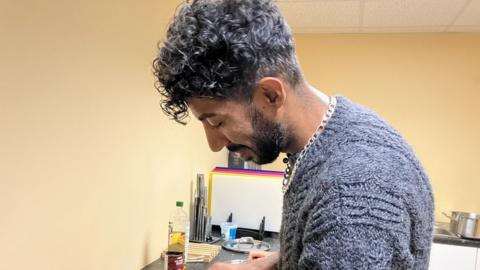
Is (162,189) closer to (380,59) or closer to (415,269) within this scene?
(415,269)

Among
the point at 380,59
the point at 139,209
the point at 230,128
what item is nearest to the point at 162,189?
the point at 139,209

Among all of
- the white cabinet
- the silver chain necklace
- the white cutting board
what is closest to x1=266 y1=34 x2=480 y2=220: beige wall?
the white cabinet

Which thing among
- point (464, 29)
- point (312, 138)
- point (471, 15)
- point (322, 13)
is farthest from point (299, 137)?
point (464, 29)

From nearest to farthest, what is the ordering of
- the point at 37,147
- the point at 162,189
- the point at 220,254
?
1. the point at 37,147
2. the point at 162,189
3. the point at 220,254

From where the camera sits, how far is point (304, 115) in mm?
713

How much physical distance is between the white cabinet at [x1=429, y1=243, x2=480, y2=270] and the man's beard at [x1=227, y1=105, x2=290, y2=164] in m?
2.03

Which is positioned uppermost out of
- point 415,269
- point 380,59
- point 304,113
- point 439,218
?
point 380,59

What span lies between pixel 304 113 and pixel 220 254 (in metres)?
1.17

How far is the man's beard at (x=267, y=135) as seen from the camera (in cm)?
71

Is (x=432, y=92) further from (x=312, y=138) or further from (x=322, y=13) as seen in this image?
(x=312, y=138)

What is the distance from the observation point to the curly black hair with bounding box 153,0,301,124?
2.17 ft

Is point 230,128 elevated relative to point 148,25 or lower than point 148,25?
lower

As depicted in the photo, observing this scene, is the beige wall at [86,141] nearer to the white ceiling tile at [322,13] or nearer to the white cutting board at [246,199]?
the white cutting board at [246,199]

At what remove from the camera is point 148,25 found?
141 cm
